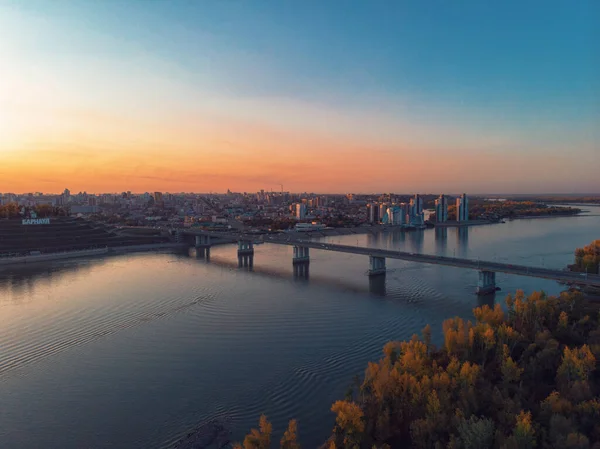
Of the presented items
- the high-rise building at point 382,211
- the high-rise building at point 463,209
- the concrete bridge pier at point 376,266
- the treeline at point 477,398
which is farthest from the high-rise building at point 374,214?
the treeline at point 477,398

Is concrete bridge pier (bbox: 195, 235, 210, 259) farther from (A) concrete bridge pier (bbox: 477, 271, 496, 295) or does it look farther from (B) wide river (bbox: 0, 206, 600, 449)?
(A) concrete bridge pier (bbox: 477, 271, 496, 295)

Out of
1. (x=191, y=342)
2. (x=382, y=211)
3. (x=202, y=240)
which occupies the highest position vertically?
(x=382, y=211)

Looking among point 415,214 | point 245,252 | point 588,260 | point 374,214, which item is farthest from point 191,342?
point 415,214

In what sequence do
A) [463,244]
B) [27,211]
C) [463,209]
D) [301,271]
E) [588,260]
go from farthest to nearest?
[463,209]
[27,211]
[463,244]
[301,271]
[588,260]

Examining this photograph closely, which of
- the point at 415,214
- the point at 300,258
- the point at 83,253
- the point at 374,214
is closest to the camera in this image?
the point at 300,258

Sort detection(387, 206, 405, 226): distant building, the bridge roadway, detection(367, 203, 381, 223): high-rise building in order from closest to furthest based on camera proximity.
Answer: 1. the bridge roadway
2. detection(387, 206, 405, 226): distant building
3. detection(367, 203, 381, 223): high-rise building

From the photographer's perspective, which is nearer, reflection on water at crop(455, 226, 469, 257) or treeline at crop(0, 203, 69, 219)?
reflection on water at crop(455, 226, 469, 257)

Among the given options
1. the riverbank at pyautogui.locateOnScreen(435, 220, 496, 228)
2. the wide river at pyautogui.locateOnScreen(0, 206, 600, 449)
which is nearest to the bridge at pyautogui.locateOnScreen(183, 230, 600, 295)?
the wide river at pyautogui.locateOnScreen(0, 206, 600, 449)

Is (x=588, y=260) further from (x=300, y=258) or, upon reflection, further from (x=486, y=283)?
(x=300, y=258)
